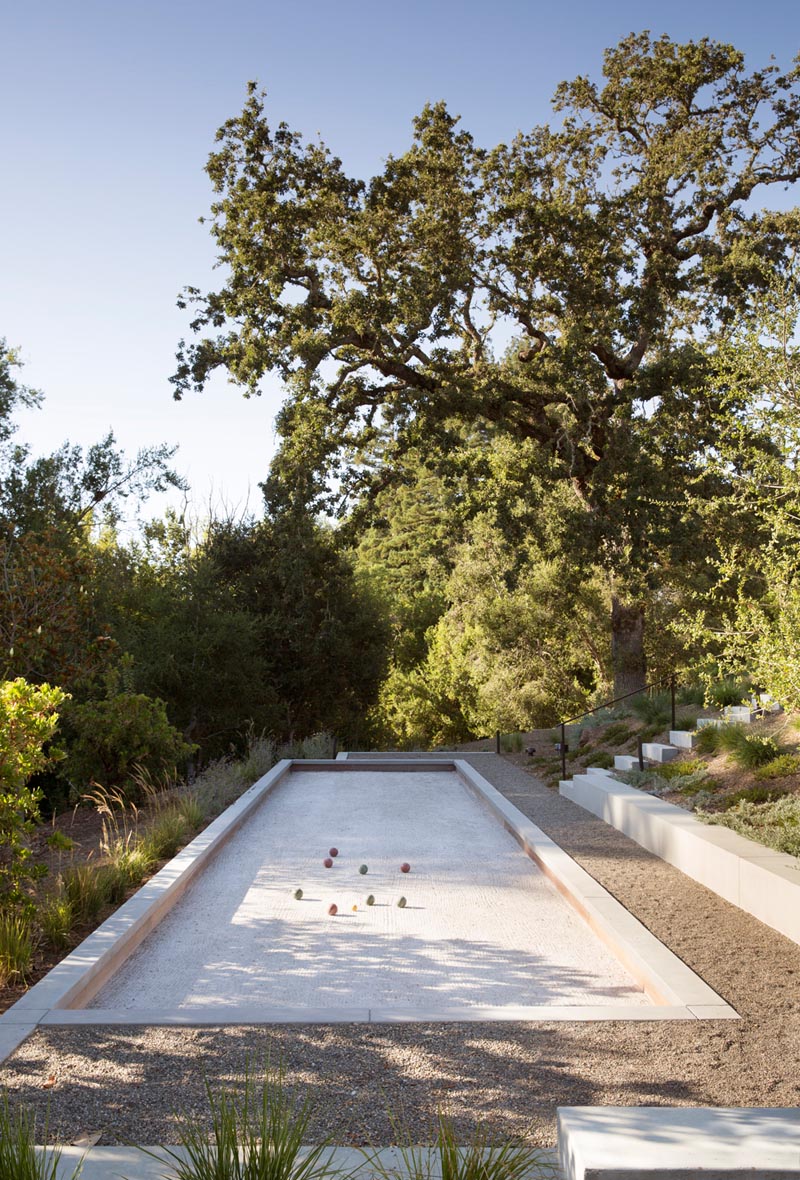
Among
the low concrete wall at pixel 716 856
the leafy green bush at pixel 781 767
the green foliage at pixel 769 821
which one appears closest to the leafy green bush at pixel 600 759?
the low concrete wall at pixel 716 856

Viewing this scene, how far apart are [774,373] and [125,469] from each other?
66.5ft

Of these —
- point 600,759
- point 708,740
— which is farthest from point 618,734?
point 708,740

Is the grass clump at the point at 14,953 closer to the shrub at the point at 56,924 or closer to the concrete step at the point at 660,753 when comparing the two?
the shrub at the point at 56,924

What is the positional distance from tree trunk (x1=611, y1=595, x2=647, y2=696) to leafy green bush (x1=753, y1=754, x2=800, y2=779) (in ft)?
37.0

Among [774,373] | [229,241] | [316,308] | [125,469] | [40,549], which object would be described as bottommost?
[40,549]

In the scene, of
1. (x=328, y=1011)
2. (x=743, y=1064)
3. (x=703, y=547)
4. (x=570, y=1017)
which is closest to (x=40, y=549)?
(x=328, y=1011)

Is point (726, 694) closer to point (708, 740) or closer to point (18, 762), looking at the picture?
point (708, 740)

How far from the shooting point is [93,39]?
10977 millimetres

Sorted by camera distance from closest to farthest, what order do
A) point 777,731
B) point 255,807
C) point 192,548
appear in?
point 777,731 → point 255,807 → point 192,548

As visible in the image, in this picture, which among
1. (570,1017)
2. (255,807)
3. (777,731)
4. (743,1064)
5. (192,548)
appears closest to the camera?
(743,1064)

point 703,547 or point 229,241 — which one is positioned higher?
point 229,241

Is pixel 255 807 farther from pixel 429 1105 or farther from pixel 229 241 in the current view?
pixel 229 241

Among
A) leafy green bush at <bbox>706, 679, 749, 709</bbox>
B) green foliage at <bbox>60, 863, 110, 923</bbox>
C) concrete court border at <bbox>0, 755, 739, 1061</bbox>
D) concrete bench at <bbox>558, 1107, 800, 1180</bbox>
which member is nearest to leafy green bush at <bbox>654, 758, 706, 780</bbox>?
leafy green bush at <bbox>706, 679, 749, 709</bbox>

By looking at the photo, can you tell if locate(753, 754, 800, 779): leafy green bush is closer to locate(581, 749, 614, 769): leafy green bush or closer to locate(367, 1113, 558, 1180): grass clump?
locate(581, 749, 614, 769): leafy green bush
